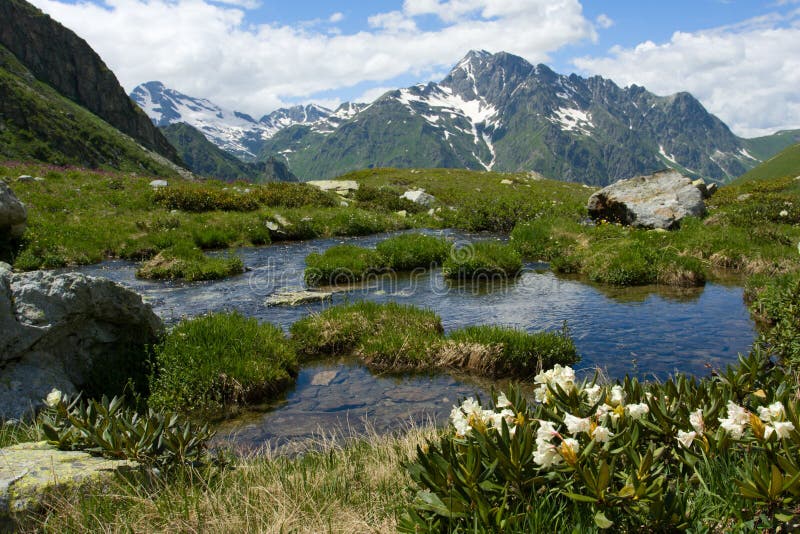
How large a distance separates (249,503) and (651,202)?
26818 mm

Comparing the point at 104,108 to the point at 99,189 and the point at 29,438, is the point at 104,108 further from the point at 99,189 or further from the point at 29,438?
the point at 29,438

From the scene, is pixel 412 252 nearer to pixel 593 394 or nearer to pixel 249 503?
pixel 249 503

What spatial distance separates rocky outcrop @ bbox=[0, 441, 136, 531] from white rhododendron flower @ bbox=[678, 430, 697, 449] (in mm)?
4793

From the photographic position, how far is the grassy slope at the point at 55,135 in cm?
7194

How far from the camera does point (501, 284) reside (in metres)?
17.8

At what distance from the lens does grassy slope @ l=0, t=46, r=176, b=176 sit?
71.9 m

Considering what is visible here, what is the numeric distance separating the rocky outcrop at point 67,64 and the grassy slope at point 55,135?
1837 cm

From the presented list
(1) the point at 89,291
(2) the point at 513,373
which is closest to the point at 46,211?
(1) the point at 89,291

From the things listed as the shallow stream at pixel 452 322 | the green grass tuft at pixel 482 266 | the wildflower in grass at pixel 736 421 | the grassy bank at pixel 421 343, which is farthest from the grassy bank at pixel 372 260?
the wildflower in grass at pixel 736 421

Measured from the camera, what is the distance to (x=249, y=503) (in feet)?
14.7

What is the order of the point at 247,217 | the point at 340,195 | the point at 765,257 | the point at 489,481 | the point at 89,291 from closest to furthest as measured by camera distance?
the point at 489,481
the point at 89,291
the point at 765,257
the point at 247,217
the point at 340,195

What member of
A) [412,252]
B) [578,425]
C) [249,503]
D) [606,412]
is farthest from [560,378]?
[412,252]

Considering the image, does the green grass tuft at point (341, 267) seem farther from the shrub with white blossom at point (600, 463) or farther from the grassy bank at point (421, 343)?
the shrub with white blossom at point (600, 463)

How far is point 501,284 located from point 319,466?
13.2 metres
